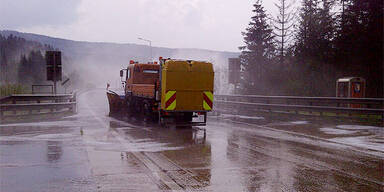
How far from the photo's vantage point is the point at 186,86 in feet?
49.1

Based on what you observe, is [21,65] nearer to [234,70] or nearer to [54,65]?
[234,70]

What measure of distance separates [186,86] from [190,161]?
7.17 meters

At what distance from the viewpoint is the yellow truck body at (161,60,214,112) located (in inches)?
583

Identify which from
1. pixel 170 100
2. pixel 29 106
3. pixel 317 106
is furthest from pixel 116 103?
pixel 317 106

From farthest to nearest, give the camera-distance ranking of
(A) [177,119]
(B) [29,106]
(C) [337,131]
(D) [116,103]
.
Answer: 1. (D) [116,103]
2. (B) [29,106]
3. (A) [177,119]
4. (C) [337,131]

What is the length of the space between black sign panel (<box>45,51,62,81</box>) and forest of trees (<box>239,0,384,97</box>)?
2040 centimetres

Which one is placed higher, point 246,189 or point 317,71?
point 317,71

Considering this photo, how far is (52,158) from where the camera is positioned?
813 centimetres

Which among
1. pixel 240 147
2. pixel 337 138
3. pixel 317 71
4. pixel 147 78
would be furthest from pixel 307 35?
pixel 240 147

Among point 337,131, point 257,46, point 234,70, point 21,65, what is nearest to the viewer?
point 337,131

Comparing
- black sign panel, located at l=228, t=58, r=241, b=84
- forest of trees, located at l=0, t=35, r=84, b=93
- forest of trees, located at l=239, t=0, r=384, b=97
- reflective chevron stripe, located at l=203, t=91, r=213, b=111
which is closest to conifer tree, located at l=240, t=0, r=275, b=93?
forest of trees, located at l=239, t=0, r=384, b=97

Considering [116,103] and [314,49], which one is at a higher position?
[314,49]

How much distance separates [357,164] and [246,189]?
3133 mm

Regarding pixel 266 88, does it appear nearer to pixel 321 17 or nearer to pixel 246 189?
pixel 321 17
